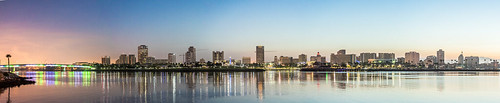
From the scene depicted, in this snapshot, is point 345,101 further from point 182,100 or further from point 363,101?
point 182,100

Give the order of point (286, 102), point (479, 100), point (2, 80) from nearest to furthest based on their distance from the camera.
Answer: point (286, 102), point (479, 100), point (2, 80)

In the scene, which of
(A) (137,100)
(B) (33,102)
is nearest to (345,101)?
(A) (137,100)

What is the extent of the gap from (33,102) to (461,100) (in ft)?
88.9

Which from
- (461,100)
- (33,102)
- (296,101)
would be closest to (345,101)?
(296,101)

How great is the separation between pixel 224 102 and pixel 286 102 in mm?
3632

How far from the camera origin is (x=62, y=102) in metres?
24.8

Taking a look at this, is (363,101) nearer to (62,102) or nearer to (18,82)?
(62,102)

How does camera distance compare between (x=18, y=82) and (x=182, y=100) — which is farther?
(x=18, y=82)

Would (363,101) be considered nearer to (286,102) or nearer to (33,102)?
(286,102)

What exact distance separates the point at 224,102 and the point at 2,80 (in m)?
28.6

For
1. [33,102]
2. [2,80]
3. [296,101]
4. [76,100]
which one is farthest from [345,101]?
[2,80]

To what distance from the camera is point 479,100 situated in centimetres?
2789

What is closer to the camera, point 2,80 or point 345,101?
point 345,101

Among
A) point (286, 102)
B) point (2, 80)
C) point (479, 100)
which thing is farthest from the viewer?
point (2, 80)
